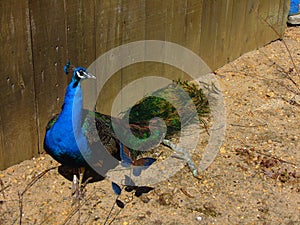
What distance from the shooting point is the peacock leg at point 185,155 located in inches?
159

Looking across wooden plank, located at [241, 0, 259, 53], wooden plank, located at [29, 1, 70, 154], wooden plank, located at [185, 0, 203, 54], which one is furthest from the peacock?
wooden plank, located at [241, 0, 259, 53]

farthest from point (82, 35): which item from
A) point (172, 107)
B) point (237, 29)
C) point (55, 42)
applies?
point (237, 29)

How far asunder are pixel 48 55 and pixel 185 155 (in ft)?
4.37

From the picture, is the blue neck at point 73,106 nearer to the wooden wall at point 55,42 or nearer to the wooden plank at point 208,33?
the wooden wall at point 55,42

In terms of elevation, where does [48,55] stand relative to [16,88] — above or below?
above

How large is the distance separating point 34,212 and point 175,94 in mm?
2032

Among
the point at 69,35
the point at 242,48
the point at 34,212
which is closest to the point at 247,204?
the point at 34,212

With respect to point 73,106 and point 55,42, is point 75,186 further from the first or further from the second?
point 55,42

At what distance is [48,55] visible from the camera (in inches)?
153

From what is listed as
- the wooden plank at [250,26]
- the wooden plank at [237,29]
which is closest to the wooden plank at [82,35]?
the wooden plank at [237,29]

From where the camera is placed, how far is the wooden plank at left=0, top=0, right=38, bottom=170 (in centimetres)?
357

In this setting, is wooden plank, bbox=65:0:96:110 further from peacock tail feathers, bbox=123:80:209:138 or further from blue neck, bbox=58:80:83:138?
blue neck, bbox=58:80:83:138

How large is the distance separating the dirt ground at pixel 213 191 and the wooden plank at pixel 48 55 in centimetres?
45

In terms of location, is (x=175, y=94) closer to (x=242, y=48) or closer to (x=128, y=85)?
(x=128, y=85)
